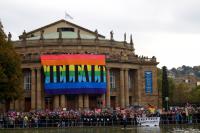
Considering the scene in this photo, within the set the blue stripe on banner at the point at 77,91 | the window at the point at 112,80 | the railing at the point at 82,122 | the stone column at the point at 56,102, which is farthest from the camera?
the window at the point at 112,80

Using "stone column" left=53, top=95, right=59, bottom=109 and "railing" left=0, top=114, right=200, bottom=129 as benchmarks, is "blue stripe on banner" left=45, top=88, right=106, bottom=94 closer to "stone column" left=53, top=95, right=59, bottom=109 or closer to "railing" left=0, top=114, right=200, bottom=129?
"stone column" left=53, top=95, right=59, bottom=109

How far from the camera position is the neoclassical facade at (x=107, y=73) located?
344 ft

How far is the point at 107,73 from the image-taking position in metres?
107

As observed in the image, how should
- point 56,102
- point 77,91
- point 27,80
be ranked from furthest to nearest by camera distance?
point 27,80 < point 56,102 < point 77,91

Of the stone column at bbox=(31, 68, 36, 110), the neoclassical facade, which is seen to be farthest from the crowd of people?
the stone column at bbox=(31, 68, 36, 110)

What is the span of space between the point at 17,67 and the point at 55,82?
24130 mm

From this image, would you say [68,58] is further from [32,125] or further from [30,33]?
[32,125]

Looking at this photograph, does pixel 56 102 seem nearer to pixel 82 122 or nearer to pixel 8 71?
pixel 8 71

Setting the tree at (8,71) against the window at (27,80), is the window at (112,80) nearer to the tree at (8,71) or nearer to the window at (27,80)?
the window at (27,80)

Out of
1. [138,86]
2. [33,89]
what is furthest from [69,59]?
[138,86]

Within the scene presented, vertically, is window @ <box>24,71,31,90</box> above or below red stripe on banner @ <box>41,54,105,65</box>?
below

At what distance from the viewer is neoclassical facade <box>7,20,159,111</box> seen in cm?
10481

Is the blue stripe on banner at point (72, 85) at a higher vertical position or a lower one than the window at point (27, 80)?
lower

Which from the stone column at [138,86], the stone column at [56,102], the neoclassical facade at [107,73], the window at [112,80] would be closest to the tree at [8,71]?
the neoclassical facade at [107,73]
